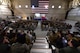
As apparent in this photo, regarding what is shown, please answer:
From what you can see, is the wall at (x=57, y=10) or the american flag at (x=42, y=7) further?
the wall at (x=57, y=10)

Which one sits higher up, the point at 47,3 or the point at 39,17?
the point at 47,3

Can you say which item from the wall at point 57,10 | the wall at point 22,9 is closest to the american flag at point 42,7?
the wall at point 57,10

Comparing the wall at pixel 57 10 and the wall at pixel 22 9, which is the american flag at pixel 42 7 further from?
the wall at pixel 22 9

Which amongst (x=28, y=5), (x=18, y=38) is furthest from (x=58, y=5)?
(x=18, y=38)

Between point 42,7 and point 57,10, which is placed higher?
point 42,7

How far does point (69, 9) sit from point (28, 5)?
327 inches

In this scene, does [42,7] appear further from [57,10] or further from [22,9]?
[22,9]

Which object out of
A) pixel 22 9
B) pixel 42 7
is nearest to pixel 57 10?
pixel 42 7

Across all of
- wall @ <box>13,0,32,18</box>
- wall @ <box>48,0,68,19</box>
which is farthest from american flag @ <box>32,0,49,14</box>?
wall @ <box>13,0,32,18</box>

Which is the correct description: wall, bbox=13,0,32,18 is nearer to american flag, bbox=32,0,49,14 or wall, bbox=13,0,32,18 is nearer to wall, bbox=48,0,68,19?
american flag, bbox=32,0,49,14

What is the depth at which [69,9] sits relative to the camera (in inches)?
1078

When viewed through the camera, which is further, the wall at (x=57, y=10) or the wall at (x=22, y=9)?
the wall at (x=57, y=10)

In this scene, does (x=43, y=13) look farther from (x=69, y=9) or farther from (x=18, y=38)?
(x=18, y=38)

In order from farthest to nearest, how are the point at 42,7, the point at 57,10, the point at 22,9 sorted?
the point at 57,10, the point at 22,9, the point at 42,7
